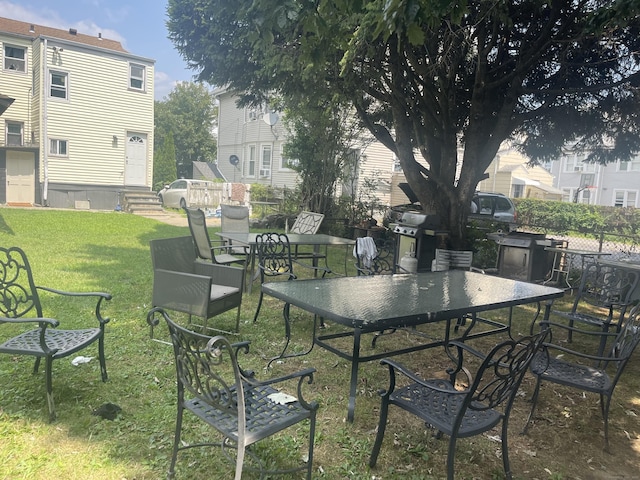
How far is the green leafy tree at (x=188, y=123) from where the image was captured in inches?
1710

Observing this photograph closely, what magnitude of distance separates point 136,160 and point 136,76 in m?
3.70

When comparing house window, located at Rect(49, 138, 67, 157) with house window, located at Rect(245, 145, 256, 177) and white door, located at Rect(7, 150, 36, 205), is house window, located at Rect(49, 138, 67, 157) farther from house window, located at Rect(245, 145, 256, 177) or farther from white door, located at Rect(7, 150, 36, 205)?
house window, located at Rect(245, 145, 256, 177)

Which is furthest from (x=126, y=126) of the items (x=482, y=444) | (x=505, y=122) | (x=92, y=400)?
(x=482, y=444)

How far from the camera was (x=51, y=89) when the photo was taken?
61.4ft

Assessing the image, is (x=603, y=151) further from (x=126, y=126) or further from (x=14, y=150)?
(x=14, y=150)

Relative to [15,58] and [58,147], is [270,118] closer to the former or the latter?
[58,147]

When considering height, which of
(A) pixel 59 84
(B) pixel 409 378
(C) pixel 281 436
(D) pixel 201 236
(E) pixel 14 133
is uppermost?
(A) pixel 59 84

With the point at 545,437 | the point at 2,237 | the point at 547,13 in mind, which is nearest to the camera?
the point at 545,437

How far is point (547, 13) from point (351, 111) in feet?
20.2

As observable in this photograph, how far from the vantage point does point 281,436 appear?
3.00m

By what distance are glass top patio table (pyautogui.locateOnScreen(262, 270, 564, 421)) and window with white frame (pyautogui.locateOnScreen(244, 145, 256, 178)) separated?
21.0 m

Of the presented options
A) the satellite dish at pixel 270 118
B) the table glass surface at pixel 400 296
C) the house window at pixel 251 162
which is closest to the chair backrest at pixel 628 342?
the table glass surface at pixel 400 296

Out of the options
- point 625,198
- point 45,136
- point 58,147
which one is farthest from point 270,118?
point 625,198

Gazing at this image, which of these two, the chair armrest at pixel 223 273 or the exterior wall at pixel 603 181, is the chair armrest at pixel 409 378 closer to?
the chair armrest at pixel 223 273
